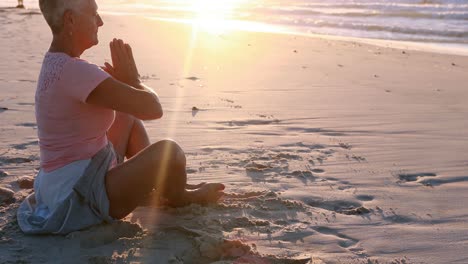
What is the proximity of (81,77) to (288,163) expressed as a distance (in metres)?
2.11

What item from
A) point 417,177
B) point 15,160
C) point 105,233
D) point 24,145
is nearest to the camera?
point 105,233

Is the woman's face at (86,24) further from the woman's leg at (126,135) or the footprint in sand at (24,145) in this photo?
the footprint in sand at (24,145)

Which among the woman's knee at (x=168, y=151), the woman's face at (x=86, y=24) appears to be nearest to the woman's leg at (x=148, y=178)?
the woman's knee at (x=168, y=151)

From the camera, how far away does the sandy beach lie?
3.18m

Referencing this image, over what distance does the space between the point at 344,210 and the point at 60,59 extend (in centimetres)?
183

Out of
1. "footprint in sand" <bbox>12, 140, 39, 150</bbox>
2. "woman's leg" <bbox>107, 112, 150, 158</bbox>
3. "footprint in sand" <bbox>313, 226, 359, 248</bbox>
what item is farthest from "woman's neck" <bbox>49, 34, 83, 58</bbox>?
"footprint in sand" <bbox>12, 140, 39, 150</bbox>

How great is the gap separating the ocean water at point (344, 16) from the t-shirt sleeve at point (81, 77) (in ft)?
46.0

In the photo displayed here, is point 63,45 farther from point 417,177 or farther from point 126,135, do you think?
point 417,177

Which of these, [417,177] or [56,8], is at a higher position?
[56,8]

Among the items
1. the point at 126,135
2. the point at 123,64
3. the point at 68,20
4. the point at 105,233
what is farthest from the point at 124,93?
the point at 126,135

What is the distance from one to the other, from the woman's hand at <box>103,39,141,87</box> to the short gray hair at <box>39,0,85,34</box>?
339mm

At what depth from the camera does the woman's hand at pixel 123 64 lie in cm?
331

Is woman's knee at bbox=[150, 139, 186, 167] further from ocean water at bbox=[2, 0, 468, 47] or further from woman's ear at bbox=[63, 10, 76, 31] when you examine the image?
ocean water at bbox=[2, 0, 468, 47]

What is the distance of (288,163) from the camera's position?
15.5 feet
